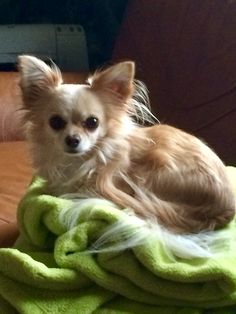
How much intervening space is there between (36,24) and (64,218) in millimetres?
1738

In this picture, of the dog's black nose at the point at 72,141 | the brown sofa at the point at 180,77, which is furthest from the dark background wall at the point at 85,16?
the dog's black nose at the point at 72,141

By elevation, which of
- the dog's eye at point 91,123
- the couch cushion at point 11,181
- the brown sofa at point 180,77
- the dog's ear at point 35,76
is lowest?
the couch cushion at point 11,181

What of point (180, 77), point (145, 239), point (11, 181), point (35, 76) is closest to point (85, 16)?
point (180, 77)

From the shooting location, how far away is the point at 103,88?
Answer: 1385mm

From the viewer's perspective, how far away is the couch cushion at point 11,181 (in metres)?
1.49

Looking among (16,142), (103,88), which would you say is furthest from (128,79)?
(16,142)

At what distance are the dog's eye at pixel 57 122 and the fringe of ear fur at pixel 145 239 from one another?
0.20 meters

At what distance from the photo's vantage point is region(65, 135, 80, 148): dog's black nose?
1.31 metres

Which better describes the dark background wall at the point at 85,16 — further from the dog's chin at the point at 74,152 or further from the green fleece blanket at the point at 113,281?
the green fleece blanket at the point at 113,281

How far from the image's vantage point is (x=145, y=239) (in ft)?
3.71

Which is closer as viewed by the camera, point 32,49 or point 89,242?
point 89,242

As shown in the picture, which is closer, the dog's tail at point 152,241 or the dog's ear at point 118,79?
the dog's tail at point 152,241

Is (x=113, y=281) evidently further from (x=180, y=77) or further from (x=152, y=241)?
(x=180, y=77)

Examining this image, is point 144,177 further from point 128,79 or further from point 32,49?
point 32,49
